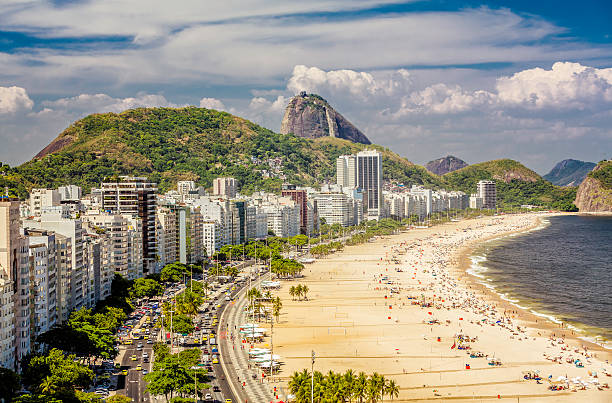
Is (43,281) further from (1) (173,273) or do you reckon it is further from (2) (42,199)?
(2) (42,199)

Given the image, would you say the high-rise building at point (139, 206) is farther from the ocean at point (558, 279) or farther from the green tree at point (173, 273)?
the ocean at point (558, 279)

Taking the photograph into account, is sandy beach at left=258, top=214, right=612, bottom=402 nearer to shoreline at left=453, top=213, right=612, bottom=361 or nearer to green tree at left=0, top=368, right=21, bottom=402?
shoreline at left=453, top=213, right=612, bottom=361

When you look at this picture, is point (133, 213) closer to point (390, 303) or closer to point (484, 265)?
point (390, 303)

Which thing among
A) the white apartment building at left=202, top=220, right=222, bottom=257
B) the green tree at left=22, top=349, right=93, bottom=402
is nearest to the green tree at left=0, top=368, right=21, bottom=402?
the green tree at left=22, top=349, right=93, bottom=402

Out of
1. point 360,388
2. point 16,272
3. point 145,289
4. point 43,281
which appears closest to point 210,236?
point 145,289

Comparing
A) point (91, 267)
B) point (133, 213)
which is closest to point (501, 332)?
point (91, 267)

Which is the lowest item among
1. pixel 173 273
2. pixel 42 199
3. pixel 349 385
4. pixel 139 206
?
pixel 349 385
